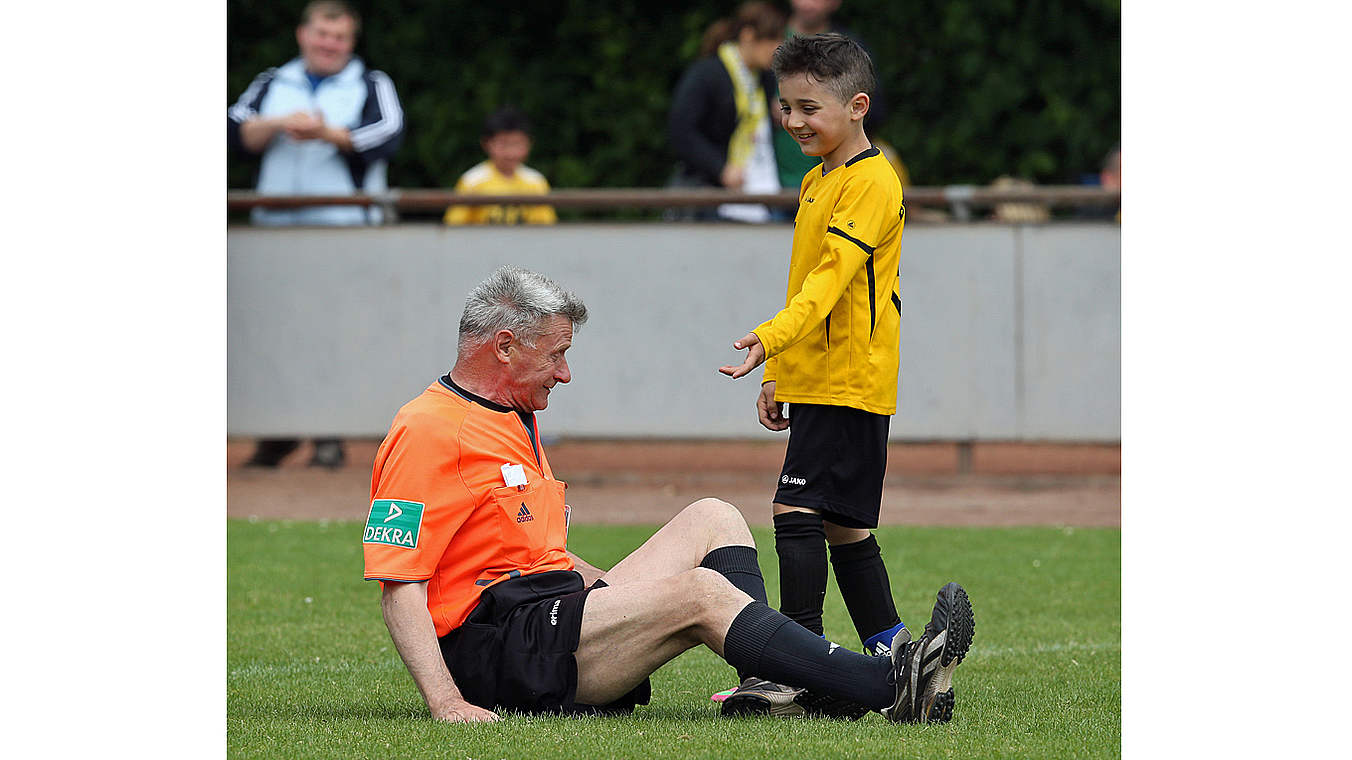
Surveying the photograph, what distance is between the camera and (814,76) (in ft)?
16.3

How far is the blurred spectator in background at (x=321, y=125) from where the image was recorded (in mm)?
10945

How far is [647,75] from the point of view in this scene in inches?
612

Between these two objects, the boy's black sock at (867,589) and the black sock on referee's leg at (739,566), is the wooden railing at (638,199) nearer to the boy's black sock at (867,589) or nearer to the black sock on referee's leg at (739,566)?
the boy's black sock at (867,589)

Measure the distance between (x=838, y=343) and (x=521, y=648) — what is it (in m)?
1.25

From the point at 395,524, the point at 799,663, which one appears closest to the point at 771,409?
the point at 799,663

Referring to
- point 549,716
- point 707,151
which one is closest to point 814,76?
point 549,716

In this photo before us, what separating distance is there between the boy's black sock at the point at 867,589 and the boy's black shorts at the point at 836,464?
17 centimetres

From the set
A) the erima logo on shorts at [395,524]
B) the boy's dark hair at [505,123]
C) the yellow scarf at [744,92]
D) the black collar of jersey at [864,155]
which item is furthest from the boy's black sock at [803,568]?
the boy's dark hair at [505,123]

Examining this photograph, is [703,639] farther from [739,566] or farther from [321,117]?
[321,117]

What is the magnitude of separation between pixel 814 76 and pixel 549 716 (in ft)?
6.09

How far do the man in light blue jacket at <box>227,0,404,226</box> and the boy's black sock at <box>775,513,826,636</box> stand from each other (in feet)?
21.9

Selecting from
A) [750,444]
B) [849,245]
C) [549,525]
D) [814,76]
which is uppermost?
[814,76]

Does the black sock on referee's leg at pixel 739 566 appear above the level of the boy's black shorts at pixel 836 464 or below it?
below

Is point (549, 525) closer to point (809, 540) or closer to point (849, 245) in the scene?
point (809, 540)
